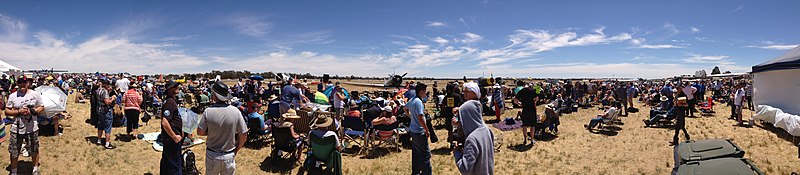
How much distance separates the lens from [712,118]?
39.5 ft

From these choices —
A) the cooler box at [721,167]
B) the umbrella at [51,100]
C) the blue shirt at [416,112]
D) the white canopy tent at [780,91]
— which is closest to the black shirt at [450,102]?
the blue shirt at [416,112]

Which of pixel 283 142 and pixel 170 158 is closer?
pixel 170 158

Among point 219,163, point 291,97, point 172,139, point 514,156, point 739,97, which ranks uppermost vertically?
point 291,97

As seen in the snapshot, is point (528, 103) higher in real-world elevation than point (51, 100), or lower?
lower

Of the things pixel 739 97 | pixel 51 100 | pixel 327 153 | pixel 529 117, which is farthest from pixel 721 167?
pixel 51 100

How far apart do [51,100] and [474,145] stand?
31.5ft

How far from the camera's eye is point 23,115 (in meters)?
4.40

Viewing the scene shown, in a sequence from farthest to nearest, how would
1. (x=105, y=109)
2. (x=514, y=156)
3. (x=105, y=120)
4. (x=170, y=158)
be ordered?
(x=514, y=156), (x=105, y=120), (x=105, y=109), (x=170, y=158)

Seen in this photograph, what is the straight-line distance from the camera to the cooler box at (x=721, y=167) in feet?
10.8

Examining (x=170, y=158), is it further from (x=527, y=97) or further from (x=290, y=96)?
(x=527, y=97)

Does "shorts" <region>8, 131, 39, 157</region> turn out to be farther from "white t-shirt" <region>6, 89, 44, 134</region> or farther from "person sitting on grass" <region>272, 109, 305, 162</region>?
"person sitting on grass" <region>272, 109, 305, 162</region>

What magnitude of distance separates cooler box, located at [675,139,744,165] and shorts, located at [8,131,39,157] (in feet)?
26.3

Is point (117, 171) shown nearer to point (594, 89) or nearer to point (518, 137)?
point (518, 137)

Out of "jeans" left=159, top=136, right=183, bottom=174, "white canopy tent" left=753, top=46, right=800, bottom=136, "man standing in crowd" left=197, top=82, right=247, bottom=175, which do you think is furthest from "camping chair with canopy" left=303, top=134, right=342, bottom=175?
"white canopy tent" left=753, top=46, right=800, bottom=136
